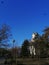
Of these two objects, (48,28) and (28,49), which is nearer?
(48,28)

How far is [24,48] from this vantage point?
102125 mm

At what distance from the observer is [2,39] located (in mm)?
38062

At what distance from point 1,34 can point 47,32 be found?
8.20m

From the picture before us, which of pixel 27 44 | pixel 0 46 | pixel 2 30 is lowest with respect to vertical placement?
pixel 0 46

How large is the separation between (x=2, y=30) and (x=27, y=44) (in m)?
62.0

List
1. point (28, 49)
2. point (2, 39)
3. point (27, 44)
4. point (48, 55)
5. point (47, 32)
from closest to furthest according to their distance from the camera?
point (2, 39), point (47, 32), point (48, 55), point (27, 44), point (28, 49)

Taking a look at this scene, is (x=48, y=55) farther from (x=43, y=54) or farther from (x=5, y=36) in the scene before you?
(x=5, y=36)

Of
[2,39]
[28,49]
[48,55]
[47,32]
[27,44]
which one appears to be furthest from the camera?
[28,49]

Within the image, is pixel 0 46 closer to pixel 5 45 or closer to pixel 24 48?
pixel 5 45

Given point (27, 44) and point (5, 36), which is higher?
point (27, 44)

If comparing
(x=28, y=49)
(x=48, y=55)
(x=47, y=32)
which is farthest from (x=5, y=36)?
(x=28, y=49)

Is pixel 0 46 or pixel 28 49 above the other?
pixel 28 49

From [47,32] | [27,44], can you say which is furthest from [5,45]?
[27,44]

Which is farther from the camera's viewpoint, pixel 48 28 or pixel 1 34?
pixel 48 28
